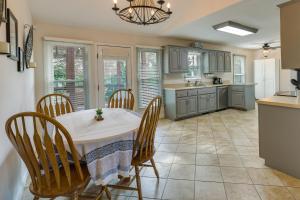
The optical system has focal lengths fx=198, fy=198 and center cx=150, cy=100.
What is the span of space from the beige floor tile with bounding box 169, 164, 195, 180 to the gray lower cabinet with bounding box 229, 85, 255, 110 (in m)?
4.36

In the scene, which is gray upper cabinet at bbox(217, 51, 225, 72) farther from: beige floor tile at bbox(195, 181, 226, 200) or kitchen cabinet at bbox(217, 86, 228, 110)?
beige floor tile at bbox(195, 181, 226, 200)

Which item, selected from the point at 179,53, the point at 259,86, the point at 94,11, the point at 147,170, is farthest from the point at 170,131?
the point at 259,86

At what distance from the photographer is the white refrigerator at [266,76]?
776 cm

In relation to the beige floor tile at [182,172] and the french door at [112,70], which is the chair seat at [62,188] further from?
the french door at [112,70]

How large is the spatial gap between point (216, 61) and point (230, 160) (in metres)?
4.34

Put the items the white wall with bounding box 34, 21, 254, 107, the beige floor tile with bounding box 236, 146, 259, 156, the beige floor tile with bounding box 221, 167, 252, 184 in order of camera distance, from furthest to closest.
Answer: the white wall with bounding box 34, 21, 254, 107 → the beige floor tile with bounding box 236, 146, 259, 156 → the beige floor tile with bounding box 221, 167, 252, 184

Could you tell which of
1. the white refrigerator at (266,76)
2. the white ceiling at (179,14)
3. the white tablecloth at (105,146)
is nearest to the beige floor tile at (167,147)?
the white tablecloth at (105,146)

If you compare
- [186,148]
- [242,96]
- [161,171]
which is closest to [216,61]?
[242,96]

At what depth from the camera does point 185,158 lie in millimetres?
2805

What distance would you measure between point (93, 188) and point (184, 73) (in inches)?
175

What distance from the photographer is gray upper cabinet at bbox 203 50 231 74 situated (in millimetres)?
6146

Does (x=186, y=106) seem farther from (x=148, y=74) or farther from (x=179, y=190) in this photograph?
(x=179, y=190)

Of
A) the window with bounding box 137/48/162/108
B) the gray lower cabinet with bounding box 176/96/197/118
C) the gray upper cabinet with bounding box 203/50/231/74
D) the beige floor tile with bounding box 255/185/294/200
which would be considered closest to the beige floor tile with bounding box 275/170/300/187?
the beige floor tile with bounding box 255/185/294/200

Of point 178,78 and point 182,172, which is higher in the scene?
point 178,78
